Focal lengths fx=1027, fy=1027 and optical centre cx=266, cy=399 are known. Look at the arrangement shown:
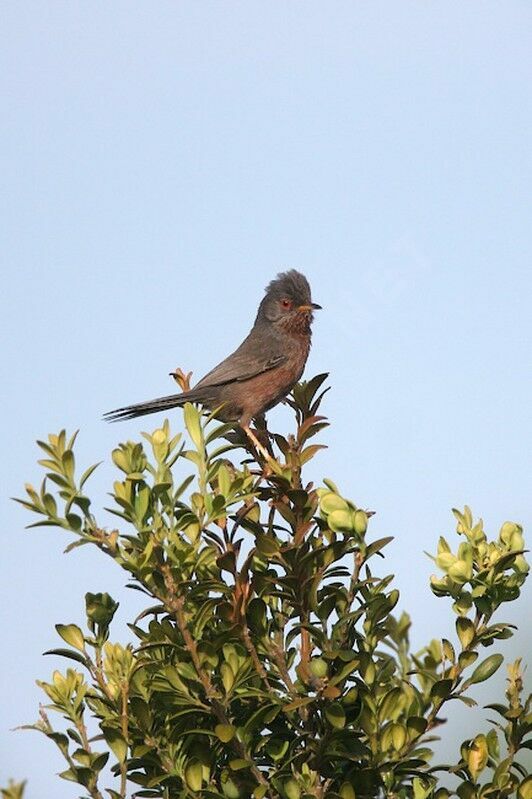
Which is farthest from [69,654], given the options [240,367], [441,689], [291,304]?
[291,304]

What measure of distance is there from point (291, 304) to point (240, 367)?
1.08 meters

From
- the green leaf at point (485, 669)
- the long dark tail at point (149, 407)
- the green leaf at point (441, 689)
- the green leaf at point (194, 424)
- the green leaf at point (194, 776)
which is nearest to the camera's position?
the green leaf at point (194, 776)

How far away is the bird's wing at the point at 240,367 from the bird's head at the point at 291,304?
1.70 feet

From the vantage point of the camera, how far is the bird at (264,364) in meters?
8.23

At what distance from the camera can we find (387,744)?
11.3 feet

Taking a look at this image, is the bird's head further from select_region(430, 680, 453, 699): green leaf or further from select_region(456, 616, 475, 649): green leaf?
select_region(430, 680, 453, 699): green leaf

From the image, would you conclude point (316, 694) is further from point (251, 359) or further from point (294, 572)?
point (251, 359)

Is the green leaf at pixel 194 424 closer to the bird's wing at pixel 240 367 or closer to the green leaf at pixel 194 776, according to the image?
the green leaf at pixel 194 776

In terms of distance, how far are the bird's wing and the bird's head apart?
52cm

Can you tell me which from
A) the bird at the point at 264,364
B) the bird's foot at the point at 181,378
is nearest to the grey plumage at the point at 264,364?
the bird at the point at 264,364

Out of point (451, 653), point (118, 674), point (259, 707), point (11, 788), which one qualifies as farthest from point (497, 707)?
point (11, 788)

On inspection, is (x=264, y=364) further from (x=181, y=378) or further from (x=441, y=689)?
(x=441, y=689)

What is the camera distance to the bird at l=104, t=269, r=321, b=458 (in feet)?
27.0

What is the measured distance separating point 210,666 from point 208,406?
5219 mm
